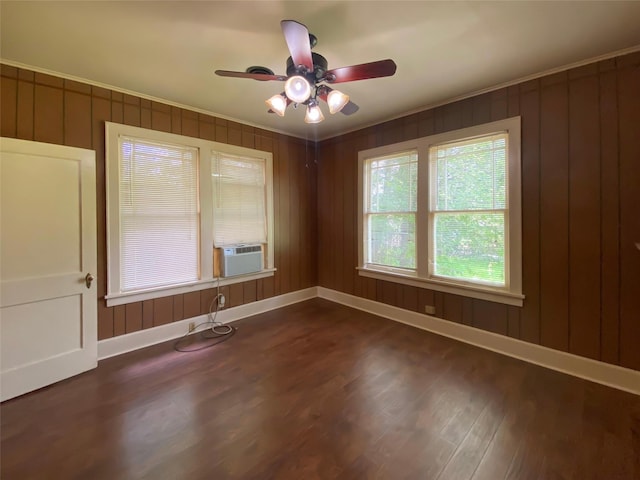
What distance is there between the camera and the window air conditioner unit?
3.60 metres

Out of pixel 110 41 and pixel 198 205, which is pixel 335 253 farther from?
pixel 110 41

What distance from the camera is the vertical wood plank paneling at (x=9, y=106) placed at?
7.55 feet

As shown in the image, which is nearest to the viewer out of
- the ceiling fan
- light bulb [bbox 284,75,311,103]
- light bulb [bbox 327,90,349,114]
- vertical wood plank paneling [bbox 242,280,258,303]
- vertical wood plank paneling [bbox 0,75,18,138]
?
the ceiling fan

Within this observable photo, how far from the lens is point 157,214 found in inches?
122

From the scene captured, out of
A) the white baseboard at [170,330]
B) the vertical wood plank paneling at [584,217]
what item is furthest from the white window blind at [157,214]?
the vertical wood plank paneling at [584,217]

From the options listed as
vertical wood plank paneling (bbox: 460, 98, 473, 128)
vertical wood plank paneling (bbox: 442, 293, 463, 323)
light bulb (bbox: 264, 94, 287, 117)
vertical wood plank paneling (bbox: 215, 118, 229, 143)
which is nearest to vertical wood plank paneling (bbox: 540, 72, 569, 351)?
vertical wood plank paneling (bbox: 460, 98, 473, 128)

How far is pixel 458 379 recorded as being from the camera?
7.88 ft

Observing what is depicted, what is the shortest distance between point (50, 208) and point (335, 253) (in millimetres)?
3384

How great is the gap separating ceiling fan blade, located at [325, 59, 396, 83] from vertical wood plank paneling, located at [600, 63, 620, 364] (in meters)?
1.96

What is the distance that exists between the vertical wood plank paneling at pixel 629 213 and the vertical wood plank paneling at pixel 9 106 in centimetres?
497

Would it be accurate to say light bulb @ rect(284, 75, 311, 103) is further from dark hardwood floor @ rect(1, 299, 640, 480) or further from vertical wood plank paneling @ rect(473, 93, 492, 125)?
dark hardwood floor @ rect(1, 299, 640, 480)

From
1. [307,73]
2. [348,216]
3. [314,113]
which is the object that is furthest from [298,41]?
[348,216]

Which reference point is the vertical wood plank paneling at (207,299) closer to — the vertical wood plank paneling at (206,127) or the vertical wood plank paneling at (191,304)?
the vertical wood plank paneling at (191,304)

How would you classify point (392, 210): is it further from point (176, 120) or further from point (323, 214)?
point (176, 120)
